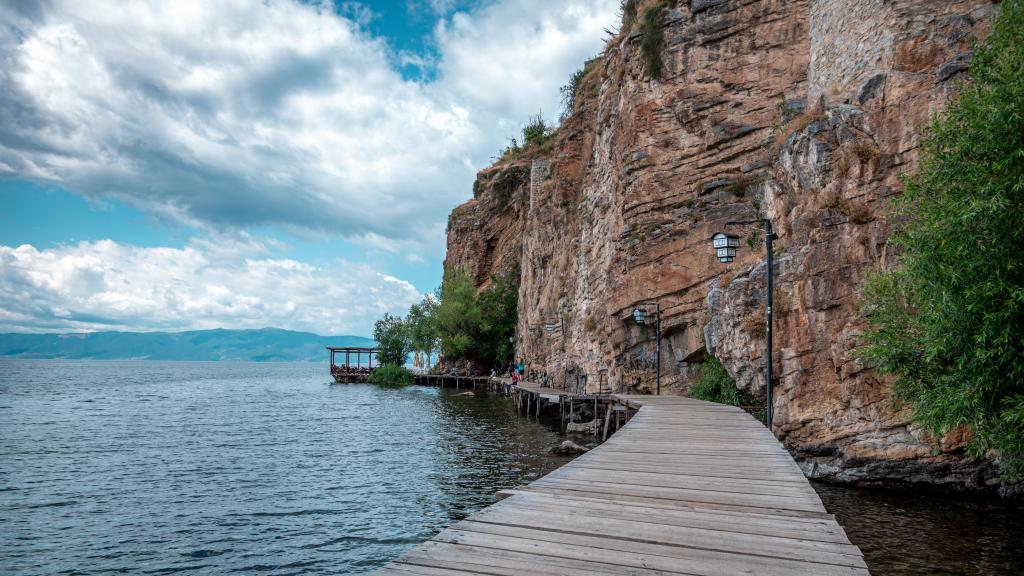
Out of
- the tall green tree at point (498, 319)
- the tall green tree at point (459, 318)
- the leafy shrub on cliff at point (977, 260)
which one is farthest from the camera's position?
the tall green tree at point (498, 319)

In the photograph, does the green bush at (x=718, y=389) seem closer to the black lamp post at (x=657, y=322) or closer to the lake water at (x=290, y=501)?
the black lamp post at (x=657, y=322)

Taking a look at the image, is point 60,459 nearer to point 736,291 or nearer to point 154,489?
point 154,489

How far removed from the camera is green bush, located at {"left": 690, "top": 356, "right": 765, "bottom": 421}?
58.9 ft

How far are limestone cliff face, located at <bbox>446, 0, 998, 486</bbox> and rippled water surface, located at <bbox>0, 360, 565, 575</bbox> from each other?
6867mm

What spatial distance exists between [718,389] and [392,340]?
56.6m

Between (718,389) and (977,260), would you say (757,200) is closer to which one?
(718,389)

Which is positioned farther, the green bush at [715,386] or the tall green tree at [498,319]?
the tall green tree at [498,319]

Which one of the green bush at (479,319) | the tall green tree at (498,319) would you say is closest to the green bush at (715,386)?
the tall green tree at (498,319)

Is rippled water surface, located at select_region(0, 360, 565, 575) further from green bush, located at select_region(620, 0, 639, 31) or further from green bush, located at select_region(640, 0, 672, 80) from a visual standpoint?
green bush, located at select_region(620, 0, 639, 31)

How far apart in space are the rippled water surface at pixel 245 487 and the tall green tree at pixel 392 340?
3941 centimetres

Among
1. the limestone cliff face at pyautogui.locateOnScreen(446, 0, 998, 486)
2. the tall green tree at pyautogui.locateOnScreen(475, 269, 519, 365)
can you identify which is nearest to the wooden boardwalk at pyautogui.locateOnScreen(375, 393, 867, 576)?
the limestone cliff face at pyautogui.locateOnScreen(446, 0, 998, 486)

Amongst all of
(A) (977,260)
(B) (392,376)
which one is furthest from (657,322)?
(B) (392,376)

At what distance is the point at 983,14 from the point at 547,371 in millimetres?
31270

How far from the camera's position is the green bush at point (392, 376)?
211 feet
